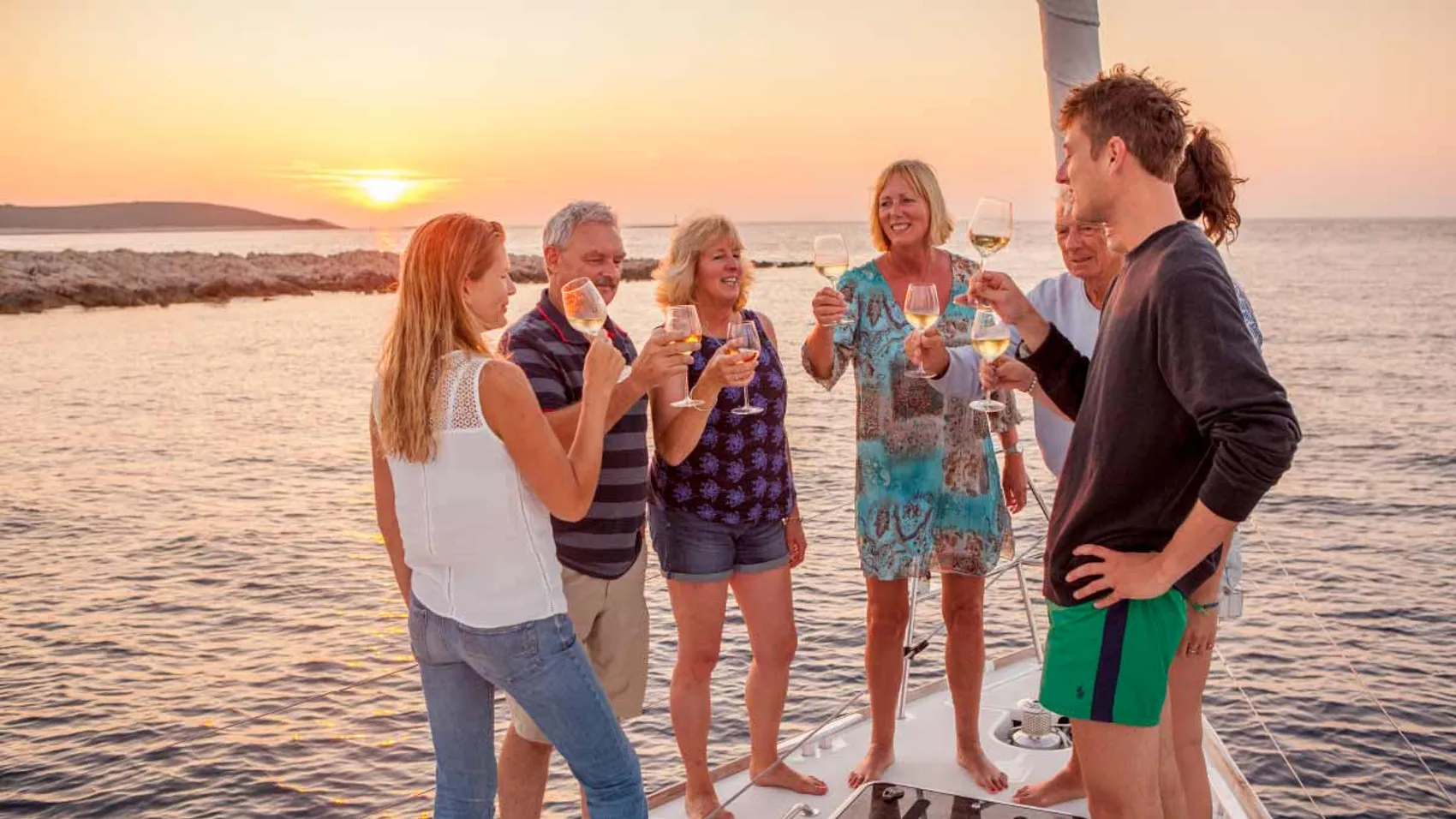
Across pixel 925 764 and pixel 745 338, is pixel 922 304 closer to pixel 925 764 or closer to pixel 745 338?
pixel 745 338

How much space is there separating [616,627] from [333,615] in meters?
8.15

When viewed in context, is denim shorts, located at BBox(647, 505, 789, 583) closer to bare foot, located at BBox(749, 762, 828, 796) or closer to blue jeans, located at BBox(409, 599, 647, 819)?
bare foot, located at BBox(749, 762, 828, 796)

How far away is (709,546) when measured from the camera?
144 inches

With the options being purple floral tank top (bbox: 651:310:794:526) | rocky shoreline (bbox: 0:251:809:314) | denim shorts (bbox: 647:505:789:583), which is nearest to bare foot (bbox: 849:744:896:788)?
denim shorts (bbox: 647:505:789:583)

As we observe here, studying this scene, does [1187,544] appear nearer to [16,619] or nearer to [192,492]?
[16,619]

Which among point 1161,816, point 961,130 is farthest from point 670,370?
point 961,130

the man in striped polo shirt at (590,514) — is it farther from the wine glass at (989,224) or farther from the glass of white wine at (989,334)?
the wine glass at (989,224)

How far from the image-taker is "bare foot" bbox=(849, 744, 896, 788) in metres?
Answer: 3.88

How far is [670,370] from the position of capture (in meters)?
2.73

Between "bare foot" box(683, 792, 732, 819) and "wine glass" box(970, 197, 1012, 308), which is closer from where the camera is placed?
"wine glass" box(970, 197, 1012, 308)

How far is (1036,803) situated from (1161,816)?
1494mm

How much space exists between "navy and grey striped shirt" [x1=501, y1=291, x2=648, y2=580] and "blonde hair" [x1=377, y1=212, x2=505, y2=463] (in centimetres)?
64

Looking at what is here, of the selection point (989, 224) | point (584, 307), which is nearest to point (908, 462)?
point (989, 224)

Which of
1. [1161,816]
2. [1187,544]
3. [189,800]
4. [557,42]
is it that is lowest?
[189,800]
